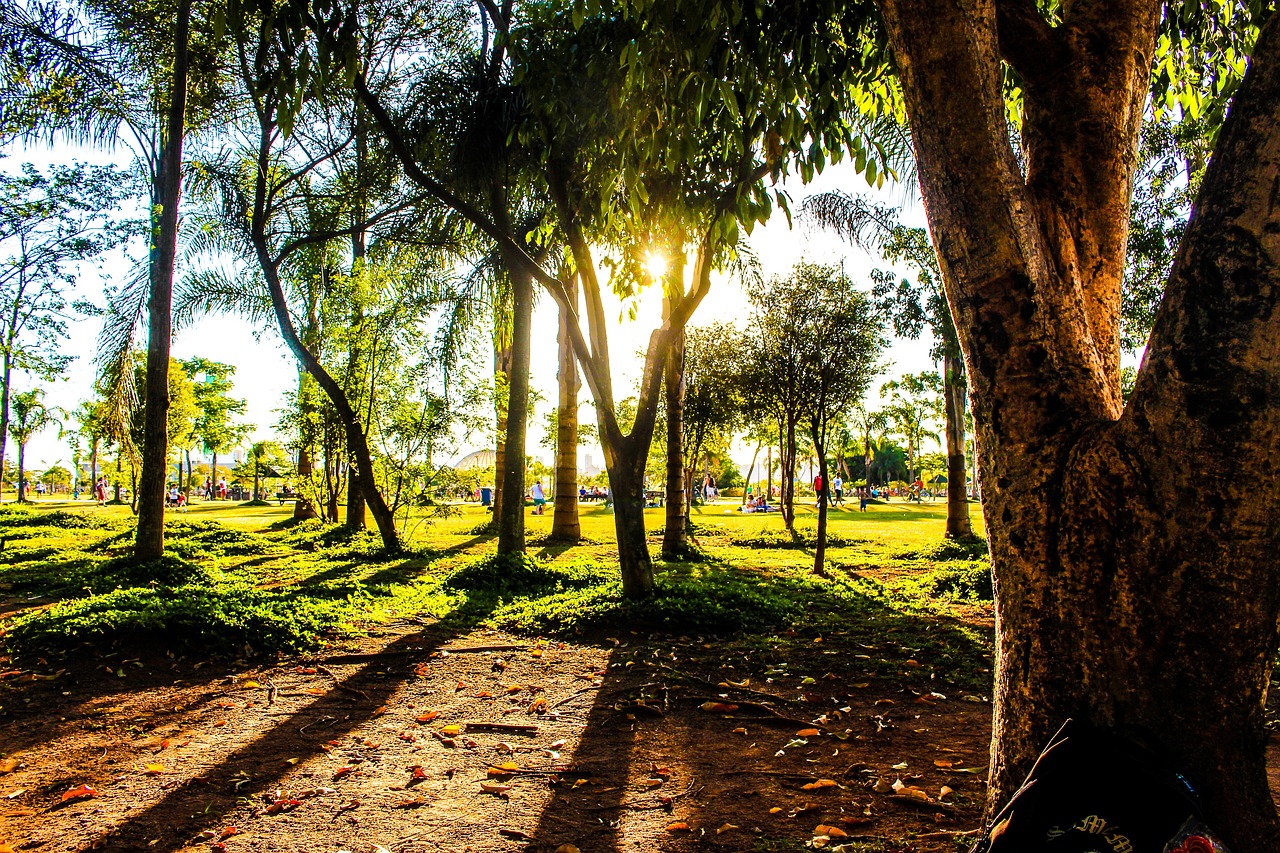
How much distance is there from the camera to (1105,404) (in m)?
2.33

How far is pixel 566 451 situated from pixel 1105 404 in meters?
Answer: 14.0

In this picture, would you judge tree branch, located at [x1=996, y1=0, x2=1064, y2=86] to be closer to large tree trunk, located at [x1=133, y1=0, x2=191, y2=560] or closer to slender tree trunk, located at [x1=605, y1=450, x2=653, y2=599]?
slender tree trunk, located at [x1=605, y1=450, x2=653, y2=599]

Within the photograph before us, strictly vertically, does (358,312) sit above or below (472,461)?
above

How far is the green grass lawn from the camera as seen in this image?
6145 millimetres

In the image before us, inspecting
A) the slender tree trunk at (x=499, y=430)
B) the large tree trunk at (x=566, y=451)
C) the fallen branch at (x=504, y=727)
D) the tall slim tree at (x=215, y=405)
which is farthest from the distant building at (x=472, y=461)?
the tall slim tree at (x=215, y=405)

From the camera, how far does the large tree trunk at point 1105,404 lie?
Answer: 1946 millimetres

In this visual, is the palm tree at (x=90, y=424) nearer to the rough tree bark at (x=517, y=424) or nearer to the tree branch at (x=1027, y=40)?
the rough tree bark at (x=517, y=424)

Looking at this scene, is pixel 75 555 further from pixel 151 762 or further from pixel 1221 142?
pixel 1221 142

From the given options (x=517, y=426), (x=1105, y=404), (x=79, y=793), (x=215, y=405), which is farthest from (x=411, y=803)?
(x=215, y=405)

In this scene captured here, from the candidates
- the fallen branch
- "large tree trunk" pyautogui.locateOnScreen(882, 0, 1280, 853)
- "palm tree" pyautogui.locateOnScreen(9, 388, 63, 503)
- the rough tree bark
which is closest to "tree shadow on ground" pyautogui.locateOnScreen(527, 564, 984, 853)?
the fallen branch

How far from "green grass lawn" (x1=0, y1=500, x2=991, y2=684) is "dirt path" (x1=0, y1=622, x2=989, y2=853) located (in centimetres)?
65

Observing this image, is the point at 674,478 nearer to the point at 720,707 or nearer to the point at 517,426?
the point at 517,426

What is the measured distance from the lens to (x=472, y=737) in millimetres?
4281

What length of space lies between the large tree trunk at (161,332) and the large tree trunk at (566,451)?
25.2 ft
